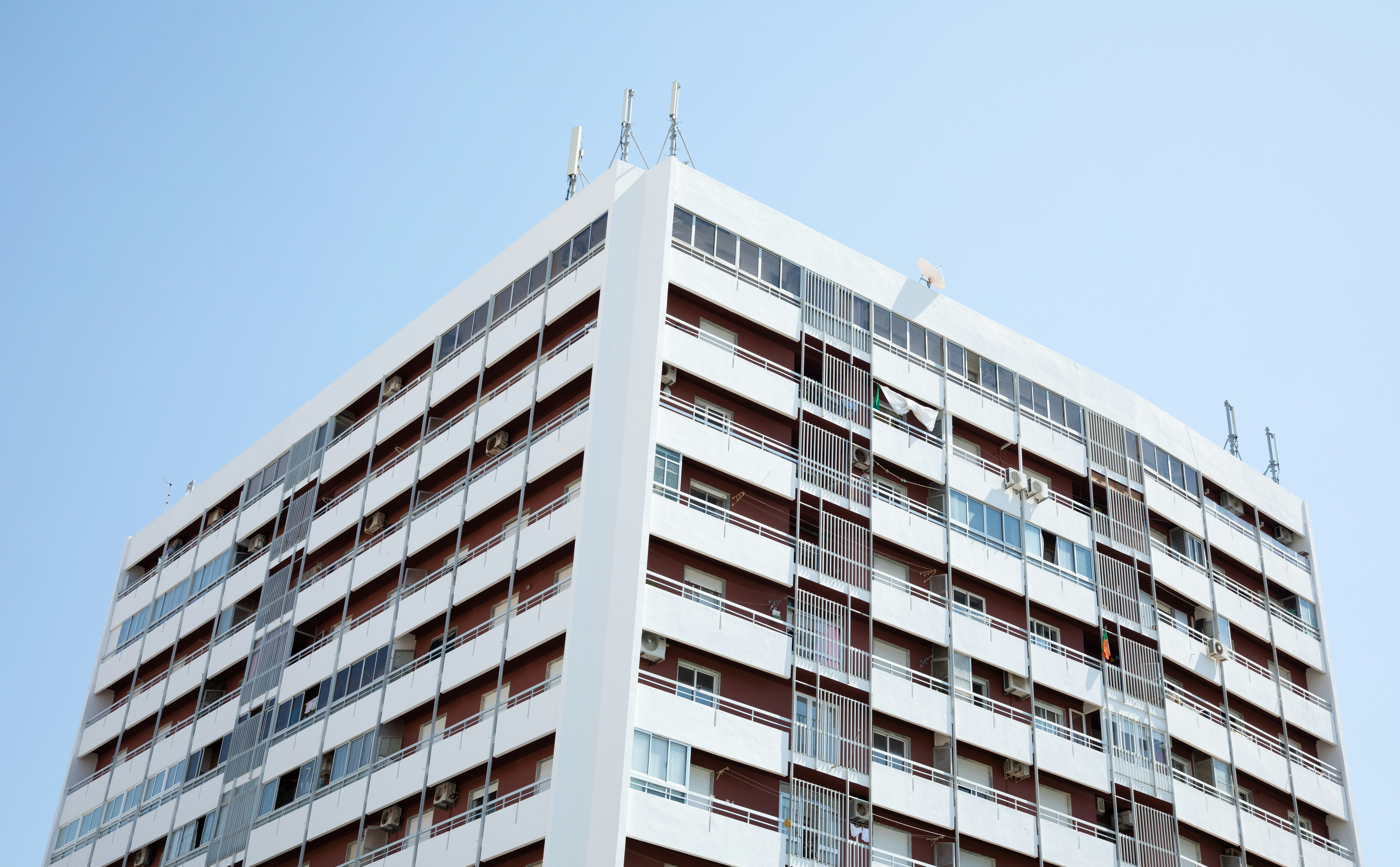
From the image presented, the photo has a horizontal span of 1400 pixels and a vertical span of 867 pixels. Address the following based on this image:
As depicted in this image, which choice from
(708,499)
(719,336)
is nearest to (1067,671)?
(708,499)

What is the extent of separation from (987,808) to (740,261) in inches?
694

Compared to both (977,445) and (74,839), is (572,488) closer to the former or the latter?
(977,445)

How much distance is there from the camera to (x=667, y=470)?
43781 millimetres

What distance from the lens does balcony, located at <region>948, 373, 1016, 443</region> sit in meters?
52.6

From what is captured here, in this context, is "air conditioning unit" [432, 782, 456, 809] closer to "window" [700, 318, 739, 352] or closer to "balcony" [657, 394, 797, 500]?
"balcony" [657, 394, 797, 500]

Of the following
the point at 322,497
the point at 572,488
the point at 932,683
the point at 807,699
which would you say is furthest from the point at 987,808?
the point at 322,497

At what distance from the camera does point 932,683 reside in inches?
1836

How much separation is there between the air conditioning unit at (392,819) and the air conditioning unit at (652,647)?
9.82 meters

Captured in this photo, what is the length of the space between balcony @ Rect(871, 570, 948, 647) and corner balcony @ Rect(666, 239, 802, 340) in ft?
25.9

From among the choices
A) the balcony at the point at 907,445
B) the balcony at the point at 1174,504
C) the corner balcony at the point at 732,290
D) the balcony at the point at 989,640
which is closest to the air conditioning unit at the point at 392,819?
the balcony at the point at 989,640

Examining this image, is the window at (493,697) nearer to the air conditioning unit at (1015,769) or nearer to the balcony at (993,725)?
the balcony at (993,725)

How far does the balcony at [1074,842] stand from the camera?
46.8 m

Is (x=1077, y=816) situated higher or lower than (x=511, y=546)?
lower

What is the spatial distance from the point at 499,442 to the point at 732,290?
866 centimetres
